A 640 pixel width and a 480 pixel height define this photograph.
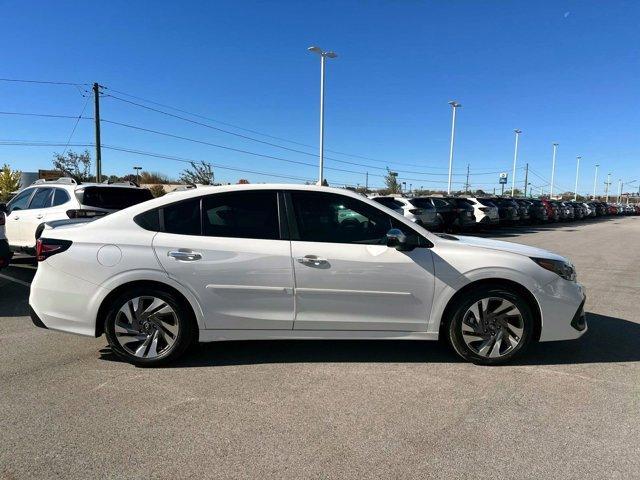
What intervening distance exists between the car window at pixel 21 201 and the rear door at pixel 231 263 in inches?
269

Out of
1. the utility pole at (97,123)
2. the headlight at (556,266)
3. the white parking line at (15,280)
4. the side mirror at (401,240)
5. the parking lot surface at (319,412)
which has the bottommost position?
the white parking line at (15,280)

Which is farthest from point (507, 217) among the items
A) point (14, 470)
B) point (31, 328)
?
point (14, 470)

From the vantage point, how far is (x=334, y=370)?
4.29 m

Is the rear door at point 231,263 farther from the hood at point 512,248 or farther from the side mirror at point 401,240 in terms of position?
the hood at point 512,248

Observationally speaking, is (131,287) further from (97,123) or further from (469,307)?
(97,123)

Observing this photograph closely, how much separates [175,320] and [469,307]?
8.43 ft

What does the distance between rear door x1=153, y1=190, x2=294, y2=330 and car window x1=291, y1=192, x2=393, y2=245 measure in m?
0.24

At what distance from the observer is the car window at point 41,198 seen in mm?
9211

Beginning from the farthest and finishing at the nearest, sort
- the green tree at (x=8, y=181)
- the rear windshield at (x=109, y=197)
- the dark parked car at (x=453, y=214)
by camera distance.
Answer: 1. the green tree at (x=8, y=181)
2. the dark parked car at (x=453, y=214)
3. the rear windshield at (x=109, y=197)

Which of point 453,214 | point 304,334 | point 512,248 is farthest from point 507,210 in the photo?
point 304,334

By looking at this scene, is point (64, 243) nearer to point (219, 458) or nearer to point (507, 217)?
point (219, 458)

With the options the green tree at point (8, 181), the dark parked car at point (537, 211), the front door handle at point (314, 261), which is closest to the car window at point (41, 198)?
the front door handle at point (314, 261)

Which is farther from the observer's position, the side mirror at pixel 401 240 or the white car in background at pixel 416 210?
the white car in background at pixel 416 210

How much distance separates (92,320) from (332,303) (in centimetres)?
208
